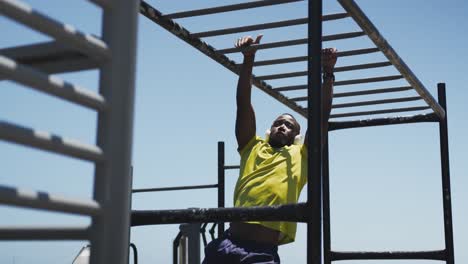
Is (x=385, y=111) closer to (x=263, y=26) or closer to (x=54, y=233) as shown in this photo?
(x=263, y=26)

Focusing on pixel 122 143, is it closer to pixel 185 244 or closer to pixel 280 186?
pixel 280 186

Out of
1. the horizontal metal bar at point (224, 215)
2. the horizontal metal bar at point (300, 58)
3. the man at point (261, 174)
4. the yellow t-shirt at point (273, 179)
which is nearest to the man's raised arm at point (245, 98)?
the man at point (261, 174)

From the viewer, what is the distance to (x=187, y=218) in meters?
2.62

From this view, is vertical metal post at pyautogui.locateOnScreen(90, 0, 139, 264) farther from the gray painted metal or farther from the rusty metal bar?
the rusty metal bar

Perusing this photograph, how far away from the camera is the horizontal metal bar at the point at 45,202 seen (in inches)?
34.2

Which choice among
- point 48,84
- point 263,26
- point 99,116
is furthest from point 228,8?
point 48,84

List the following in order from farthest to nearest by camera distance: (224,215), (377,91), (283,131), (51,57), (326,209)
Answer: (326,209) < (377,91) < (283,131) < (224,215) < (51,57)

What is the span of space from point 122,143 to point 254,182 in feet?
8.66

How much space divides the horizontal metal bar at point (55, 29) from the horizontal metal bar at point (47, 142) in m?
0.14

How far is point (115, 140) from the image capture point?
1.05 m

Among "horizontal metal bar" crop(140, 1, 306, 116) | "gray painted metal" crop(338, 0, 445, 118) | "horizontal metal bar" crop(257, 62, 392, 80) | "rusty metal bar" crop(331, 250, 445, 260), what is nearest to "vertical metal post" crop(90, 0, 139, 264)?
"gray painted metal" crop(338, 0, 445, 118)

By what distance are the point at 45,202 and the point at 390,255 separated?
3.97 metres

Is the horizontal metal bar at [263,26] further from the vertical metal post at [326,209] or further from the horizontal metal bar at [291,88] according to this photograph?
the vertical metal post at [326,209]

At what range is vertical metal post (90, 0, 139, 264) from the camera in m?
1.03
